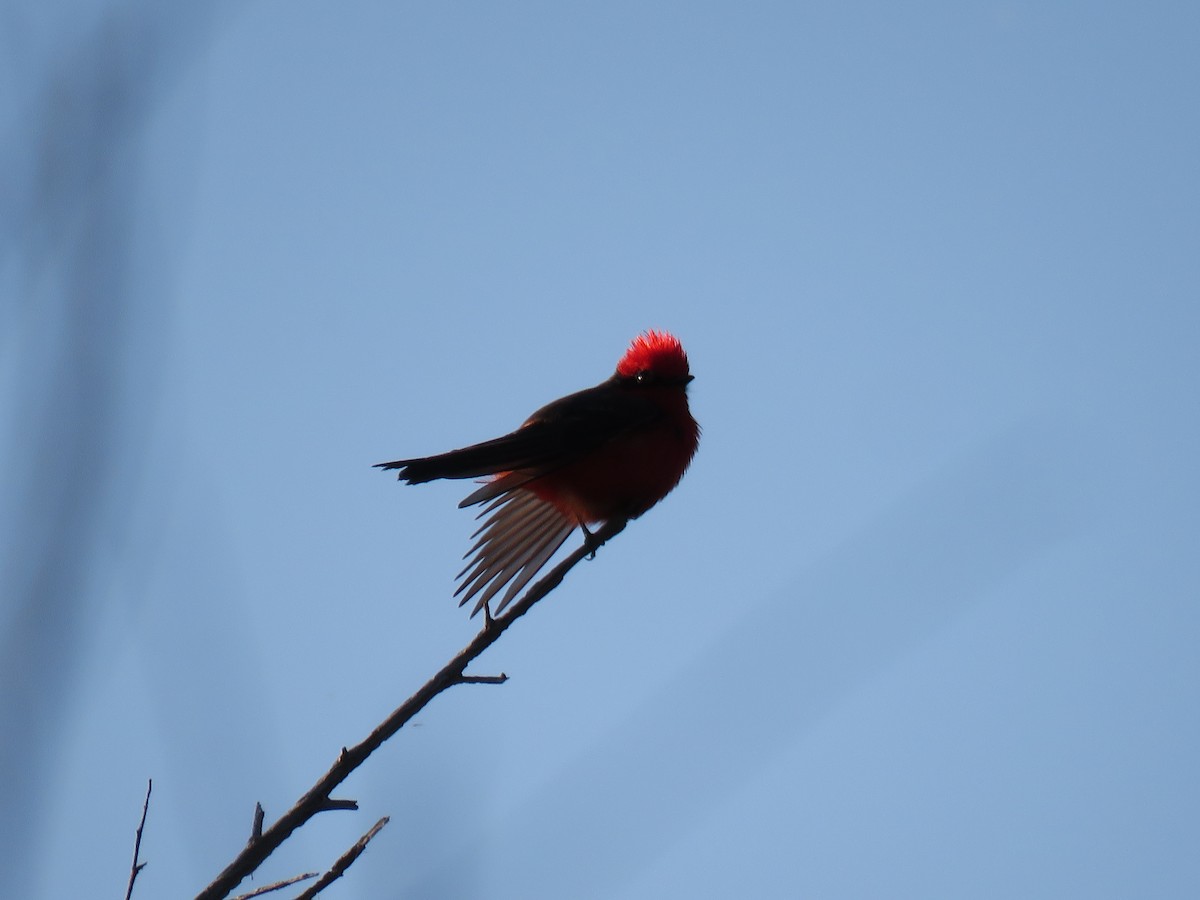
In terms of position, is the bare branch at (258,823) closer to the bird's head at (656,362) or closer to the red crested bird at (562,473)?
the red crested bird at (562,473)

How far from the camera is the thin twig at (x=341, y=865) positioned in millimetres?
2498

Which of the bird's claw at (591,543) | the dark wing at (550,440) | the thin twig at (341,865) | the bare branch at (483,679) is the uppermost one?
the dark wing at (550,440)

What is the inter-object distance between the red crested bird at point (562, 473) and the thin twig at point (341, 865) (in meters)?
2.18

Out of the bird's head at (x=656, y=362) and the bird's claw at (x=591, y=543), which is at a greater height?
the bird's head at (x=656, y=362)

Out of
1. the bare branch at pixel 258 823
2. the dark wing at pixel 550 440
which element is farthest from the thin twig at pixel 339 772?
the dark wing at pixel 550 440

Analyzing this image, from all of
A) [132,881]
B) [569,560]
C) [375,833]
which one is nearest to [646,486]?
[569,560]

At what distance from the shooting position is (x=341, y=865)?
2.59 metres

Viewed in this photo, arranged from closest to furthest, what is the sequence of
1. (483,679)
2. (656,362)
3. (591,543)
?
(483,679) < (591,543) < (656,362)

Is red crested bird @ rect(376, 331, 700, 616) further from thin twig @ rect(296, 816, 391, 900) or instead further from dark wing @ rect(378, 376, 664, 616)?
thin twig @ rect(296, 816, 391, 900)

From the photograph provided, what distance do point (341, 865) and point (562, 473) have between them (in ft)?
9.54

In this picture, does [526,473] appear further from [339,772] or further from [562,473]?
[339,772]

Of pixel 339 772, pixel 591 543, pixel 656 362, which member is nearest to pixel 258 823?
pixel 339 772

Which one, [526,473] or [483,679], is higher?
[526,473]

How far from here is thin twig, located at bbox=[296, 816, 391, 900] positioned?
250 centimetres
